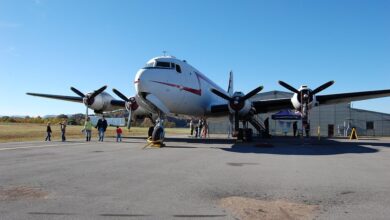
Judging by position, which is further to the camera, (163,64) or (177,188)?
(163,64)

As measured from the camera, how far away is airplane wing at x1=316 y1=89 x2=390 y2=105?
23.4 metres

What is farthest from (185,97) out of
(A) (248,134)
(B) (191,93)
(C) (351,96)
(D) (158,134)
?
(C) (351,96)

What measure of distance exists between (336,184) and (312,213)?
9.77ft

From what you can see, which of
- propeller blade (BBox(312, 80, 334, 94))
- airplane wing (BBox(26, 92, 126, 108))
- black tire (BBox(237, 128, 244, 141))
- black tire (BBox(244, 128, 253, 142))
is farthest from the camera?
airplane wing (BBox(26, 92, 126, 108))

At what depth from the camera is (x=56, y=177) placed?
8.77 meters

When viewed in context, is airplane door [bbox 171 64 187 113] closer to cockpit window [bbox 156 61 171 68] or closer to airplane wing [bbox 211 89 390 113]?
cockpit window [bbox 156 61 171 68]

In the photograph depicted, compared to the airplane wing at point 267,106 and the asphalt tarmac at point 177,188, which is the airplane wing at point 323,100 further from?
the asphalt tarmac at point 177,188

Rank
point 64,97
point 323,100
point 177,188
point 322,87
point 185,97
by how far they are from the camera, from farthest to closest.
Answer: point 64,97
point 323,100
point 322,87
point 185,97
point 177,188

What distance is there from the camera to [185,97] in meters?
22.5

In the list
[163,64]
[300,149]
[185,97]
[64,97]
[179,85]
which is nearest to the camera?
[300,149]

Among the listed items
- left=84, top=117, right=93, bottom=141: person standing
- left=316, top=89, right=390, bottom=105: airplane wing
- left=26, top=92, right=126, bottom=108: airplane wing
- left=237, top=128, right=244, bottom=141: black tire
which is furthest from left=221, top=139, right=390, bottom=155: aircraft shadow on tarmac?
left=26, top=92, right=126, bottom=108: airplane wing

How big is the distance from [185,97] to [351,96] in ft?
37.1

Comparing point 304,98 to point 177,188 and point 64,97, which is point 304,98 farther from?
point 64,97

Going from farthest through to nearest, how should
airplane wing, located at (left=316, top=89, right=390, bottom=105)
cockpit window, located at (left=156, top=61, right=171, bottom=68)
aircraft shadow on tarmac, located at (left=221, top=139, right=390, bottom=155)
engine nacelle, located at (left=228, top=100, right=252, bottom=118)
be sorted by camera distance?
1. engine nacelle, located at (left=228, top=100, right=252, bottom=118)
2. airplane wing, located at (left=316, top=89, right=390, bottom=105)
3. cockpit window, located at (left=156, top=61, right=171, bottom=68)
4. aircraft shadow on tarmac, located at (left=221, top=139, right=390, bottom=155)
